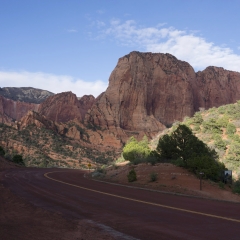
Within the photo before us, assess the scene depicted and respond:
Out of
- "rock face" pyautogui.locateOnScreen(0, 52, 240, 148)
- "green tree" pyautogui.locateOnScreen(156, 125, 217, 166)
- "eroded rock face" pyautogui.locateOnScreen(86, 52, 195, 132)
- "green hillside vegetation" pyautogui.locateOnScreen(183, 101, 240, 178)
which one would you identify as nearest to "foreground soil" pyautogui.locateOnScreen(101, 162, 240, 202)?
"green tree" pyautogui.locateOnScreen(156, 125, 217, 166)

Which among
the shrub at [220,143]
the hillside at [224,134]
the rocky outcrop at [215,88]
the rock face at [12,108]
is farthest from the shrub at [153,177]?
the rock face at [12,108]

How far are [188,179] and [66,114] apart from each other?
9997cm

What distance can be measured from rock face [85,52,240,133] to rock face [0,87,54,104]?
3014 inches

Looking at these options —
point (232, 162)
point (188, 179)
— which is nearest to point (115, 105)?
point (232, 162)

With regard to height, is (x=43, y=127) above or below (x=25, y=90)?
below

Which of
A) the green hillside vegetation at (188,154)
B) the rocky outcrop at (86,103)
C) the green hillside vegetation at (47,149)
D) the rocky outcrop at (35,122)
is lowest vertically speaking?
the green hillside vegetation at (47,149)

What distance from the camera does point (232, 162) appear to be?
3097cm

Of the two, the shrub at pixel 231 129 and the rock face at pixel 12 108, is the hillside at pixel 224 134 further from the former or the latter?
the rock face at pixel 12 108

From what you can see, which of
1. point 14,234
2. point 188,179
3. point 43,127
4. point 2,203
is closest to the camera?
point 14,234

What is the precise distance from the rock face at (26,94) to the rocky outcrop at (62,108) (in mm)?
46036

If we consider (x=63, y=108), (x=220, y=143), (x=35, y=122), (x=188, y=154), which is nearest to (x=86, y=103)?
(x=63, y=108)

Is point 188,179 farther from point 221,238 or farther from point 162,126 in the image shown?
point 162,126

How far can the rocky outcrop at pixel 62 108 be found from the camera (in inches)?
4633

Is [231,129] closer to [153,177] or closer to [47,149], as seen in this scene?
[153,177]
